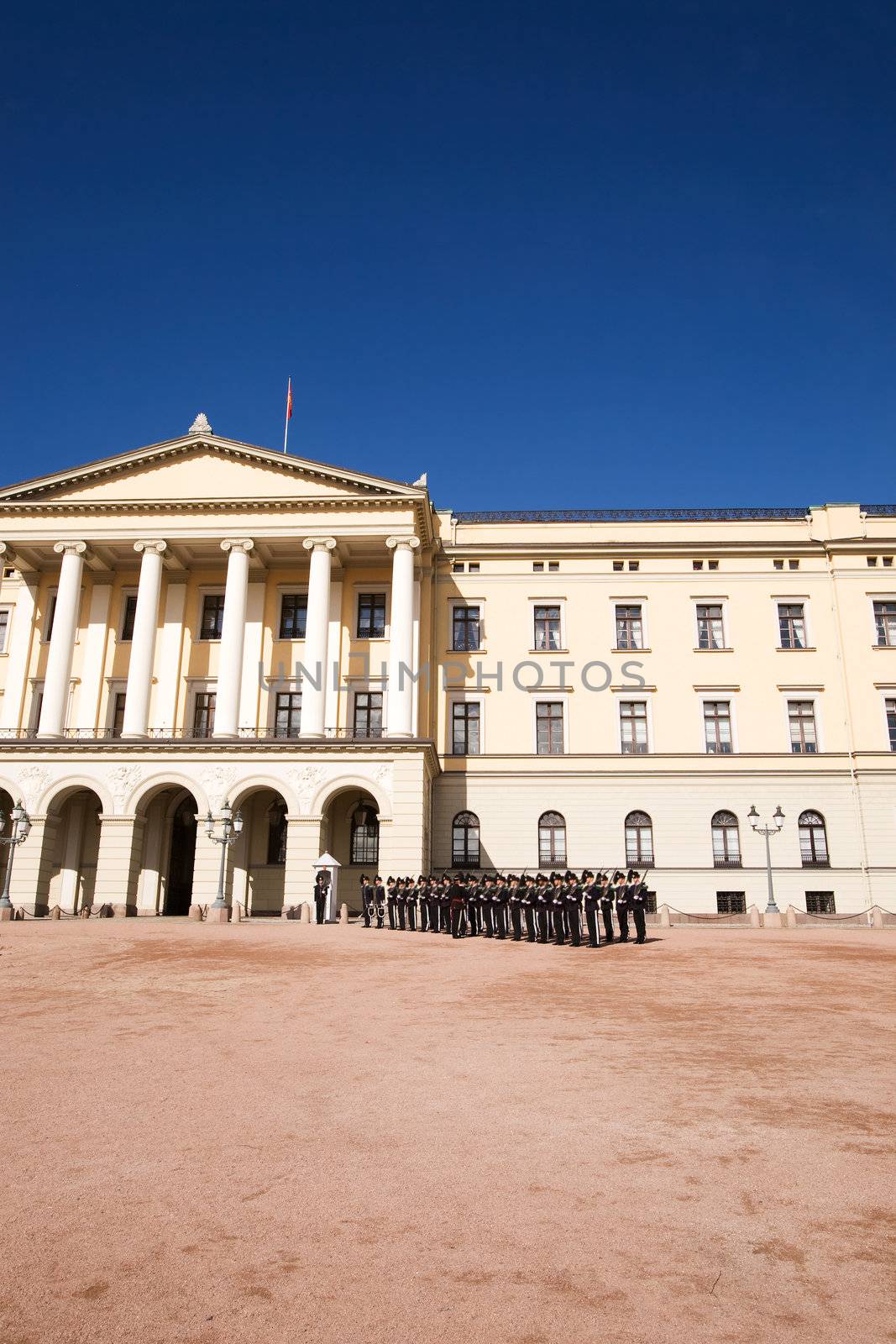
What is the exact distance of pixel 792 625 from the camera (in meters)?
39.2

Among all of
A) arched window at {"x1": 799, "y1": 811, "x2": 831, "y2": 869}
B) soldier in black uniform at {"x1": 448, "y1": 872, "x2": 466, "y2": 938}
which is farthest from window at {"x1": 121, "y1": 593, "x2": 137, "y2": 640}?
arched window at {"x1": 799, "y1": 811, "x2": 831, "y2": 869}

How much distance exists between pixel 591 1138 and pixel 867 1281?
8.84 ft

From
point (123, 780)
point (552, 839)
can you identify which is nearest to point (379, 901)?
point (552, 839)

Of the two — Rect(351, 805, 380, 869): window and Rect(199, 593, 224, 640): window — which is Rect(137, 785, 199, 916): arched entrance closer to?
Rect(351, 805, 380, 869): window

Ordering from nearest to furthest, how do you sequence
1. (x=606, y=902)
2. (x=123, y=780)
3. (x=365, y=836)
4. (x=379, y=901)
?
(x=606, y=902)
(x=379, y=901)
(x=123, y=780)
(x=365, y=836)

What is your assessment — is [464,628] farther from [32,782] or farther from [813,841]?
[32,782]

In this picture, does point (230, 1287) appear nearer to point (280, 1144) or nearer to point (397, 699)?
point (280, 1144)

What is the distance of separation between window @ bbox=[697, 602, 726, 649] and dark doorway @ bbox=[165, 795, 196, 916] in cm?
2170

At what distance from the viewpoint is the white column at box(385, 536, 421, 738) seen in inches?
1336

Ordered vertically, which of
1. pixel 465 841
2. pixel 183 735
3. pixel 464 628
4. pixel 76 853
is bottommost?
pixel 76 853

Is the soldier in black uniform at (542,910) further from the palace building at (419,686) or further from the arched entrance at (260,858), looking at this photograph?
the arched entrance at (260,858)

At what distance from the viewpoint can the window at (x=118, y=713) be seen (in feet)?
124

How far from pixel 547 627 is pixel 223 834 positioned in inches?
635

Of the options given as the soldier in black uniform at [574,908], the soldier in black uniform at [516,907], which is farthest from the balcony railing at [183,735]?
the soldier in black uniform at [574,908]
